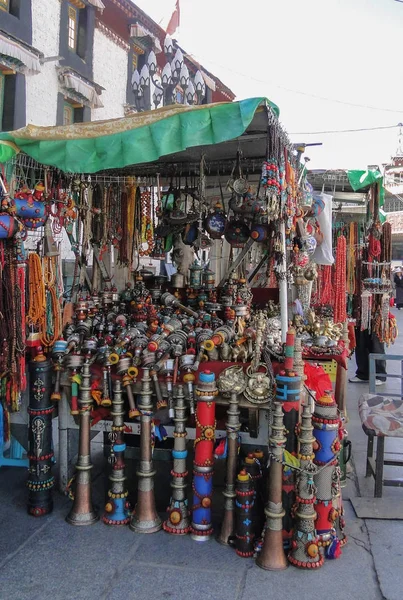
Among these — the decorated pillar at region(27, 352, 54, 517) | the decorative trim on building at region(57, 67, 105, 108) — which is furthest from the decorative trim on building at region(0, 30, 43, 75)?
the decorated pillar at region(27, 352, 54, 517)

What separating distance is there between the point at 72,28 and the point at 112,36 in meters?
→ 1.62

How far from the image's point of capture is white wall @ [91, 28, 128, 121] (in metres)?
13.0

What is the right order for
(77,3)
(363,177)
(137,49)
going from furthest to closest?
(137,49) → (77,3) → (363,177)

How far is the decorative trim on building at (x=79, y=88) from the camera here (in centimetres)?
1139

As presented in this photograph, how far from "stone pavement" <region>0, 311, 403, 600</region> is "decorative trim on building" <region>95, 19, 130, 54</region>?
509 inches

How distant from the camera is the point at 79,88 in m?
11.7

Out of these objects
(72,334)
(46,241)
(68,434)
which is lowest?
(68,434)

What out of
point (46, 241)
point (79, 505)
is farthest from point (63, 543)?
point (46, 241)

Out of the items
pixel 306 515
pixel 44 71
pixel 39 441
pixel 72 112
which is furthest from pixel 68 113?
pixel 306 515

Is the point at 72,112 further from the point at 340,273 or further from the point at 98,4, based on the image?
the point at 340,273

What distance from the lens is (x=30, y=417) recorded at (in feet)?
10.5

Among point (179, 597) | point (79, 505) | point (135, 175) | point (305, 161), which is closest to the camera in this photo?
point (179, 597)

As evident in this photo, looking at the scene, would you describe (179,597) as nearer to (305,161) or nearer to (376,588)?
(376,588)

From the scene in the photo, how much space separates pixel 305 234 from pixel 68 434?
3101mm
